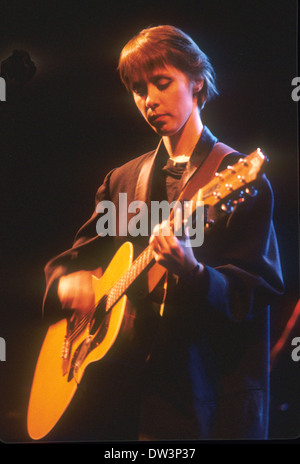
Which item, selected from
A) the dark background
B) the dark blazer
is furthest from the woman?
the dark background

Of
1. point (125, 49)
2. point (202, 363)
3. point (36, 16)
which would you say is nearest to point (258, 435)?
point (202, 363)

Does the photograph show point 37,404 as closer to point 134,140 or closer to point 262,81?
point 134,140

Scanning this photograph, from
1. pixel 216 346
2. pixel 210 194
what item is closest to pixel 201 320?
pixel 216 346

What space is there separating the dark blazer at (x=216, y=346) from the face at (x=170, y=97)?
150 mm

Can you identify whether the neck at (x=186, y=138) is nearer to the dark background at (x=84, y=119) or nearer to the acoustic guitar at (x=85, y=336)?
the dark background at (x=84, y=119)

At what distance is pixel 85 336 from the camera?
1.79 meters

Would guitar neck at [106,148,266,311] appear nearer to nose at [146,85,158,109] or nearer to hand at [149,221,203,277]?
hand at [149,221,203,277]

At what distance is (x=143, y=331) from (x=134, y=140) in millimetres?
704

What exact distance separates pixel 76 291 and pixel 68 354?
0.22 m

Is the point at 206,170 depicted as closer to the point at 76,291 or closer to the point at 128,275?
the point at 128,275

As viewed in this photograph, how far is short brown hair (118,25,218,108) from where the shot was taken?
1870 millimetres

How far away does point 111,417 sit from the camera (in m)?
1.78

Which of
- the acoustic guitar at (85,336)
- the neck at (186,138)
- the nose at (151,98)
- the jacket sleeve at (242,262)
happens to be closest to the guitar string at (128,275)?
the acoustic guitar at (85,336)

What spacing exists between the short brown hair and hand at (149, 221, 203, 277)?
58 centimetres
